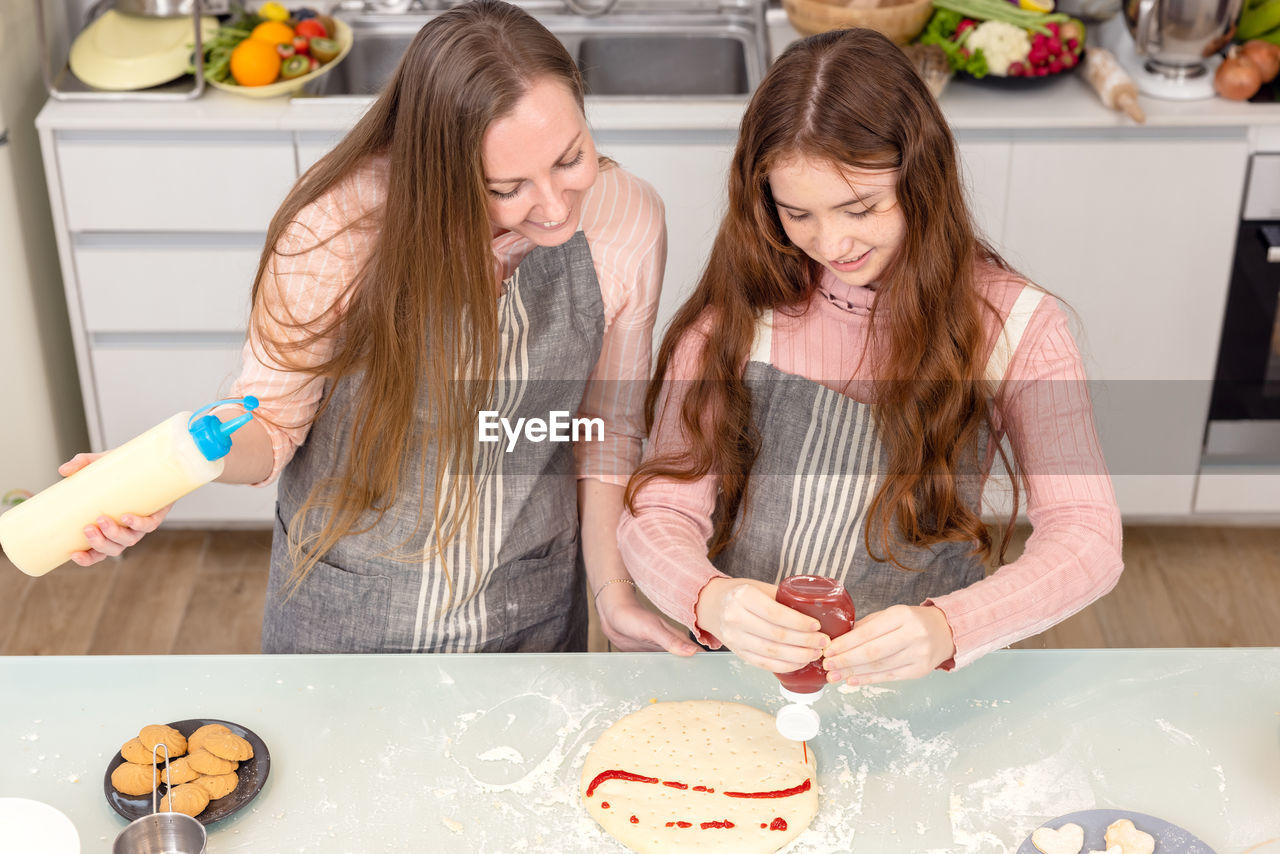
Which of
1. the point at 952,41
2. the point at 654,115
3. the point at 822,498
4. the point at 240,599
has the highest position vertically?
the point at 952,41

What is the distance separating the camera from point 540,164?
138cm

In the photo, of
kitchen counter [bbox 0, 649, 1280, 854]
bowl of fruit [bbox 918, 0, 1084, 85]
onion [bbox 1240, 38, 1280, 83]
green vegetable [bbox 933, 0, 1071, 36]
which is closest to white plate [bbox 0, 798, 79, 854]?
kitchen counter [bbox 0, 649, 1280, 854]

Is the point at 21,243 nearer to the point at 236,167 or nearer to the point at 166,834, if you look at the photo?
the point at 236,167

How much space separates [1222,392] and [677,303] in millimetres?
1199

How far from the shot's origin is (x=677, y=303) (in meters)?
2.76

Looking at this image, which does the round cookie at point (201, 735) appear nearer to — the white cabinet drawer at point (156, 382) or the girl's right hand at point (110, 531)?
the girl's right hand at point (110, 531)

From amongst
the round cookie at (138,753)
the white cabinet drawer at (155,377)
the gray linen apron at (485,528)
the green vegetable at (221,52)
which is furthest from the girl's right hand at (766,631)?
the green vegetable at (221,52)

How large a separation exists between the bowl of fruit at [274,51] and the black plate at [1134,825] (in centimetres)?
205

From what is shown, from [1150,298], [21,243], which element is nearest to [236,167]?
[21,243]

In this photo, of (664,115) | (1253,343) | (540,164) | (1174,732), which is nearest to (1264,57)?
(1253,343)

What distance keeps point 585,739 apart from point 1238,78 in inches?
77.5

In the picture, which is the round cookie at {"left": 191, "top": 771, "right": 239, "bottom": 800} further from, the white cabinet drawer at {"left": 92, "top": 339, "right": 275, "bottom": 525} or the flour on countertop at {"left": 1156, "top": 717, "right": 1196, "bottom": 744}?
the white cabinet drawer at {"left": 92, "top": 339, "right": 275, "bottom": 525}

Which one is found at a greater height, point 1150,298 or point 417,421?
point 417,421

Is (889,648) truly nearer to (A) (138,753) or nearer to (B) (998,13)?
(A) (138,753)
